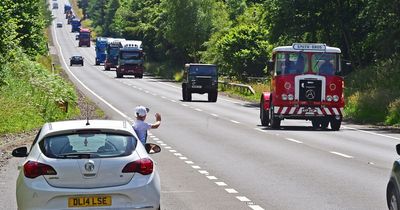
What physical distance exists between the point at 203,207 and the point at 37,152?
341 centimetres

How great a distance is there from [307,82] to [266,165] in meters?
12.8

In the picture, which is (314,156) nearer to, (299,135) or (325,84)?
(299,135)

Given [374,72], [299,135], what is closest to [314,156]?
[299,135]

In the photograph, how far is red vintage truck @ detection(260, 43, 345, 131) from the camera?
33.2 meters

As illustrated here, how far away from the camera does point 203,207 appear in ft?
46.4

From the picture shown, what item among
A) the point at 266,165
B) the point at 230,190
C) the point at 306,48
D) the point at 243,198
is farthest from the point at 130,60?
the point at 243,198

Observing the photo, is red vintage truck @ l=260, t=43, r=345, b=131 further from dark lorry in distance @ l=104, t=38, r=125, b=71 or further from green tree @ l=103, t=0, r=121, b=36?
green tree @ l=103, t=0, r=121, b=36

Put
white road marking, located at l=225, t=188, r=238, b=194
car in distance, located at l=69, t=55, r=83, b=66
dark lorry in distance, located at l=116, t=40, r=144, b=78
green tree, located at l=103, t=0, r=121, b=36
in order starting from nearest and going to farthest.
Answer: white road marking, located at l=225, t=188, r=238, b=194
dark lorry in distance, located at l=116, t=40, r=144, b=78
car in distance, located at l=69, t=55, r=83, b=66
green tree, located at l=103, t=0, r=121, b=36

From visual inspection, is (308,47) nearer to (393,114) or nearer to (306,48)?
(306,48)

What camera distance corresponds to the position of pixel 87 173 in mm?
11258

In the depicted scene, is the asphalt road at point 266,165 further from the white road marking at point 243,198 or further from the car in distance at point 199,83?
the car in distance at point 199,83

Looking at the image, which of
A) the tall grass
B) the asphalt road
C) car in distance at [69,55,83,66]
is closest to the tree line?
car in distance at [69,55,83,66]

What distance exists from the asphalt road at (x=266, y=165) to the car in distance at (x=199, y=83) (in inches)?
634

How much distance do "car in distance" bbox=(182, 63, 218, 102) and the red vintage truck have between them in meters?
23.2
